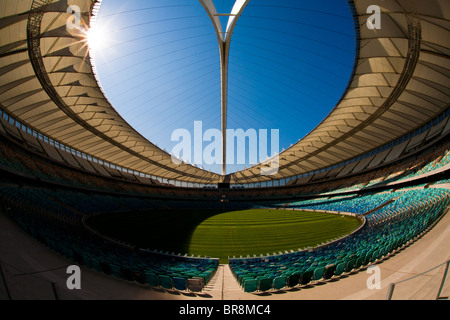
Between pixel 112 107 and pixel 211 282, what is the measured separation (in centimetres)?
2165

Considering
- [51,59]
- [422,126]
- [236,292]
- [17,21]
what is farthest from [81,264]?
[422,126]

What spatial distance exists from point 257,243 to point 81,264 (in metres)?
11.2

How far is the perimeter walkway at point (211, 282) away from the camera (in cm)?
379

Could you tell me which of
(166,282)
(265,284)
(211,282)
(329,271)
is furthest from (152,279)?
(329,271)

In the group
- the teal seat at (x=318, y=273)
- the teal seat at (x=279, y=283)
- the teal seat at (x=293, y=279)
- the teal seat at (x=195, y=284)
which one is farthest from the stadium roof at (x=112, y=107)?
the teal seat at (x=279, y=283)

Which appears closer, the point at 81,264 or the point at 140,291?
the point at 140,291

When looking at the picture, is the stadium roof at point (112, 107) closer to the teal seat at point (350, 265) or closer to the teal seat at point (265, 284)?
the teal seat at point (350, 265)

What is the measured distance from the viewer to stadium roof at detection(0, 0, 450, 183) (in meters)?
12.4

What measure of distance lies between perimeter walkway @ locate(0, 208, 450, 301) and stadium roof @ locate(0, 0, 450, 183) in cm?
1246

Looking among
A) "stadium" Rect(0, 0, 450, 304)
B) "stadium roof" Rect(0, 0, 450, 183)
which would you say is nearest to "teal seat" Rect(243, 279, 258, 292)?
"stadium" Rect(0, 0, 450, 304)

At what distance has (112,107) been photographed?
22.2 m

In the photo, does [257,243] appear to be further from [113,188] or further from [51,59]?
[113,188]

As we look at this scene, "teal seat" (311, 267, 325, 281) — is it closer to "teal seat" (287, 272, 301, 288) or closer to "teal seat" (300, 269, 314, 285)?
"teal seat" (300, 269, 314, 285)

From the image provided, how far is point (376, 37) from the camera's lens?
14.8 metres
